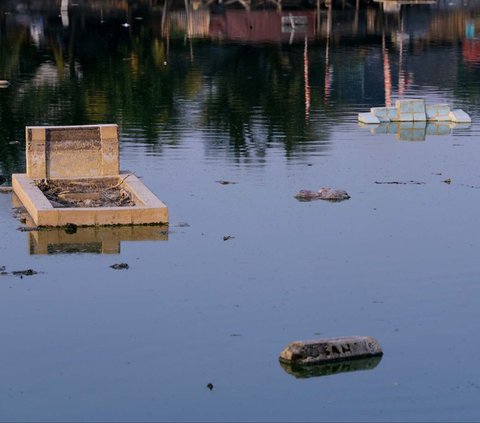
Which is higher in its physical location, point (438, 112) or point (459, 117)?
point (438, 112)

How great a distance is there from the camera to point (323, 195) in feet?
86.8

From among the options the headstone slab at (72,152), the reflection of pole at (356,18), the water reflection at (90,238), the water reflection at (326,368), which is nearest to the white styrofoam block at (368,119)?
the headstone slab at (72,152)

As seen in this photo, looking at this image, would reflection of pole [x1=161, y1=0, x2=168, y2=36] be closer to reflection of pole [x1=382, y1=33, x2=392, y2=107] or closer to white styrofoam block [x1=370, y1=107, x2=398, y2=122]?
reflection of pole [x1=382, y1=33, x2=392, y2=107]

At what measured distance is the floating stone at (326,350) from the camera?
661 inches

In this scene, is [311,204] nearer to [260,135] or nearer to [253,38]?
[260,135]

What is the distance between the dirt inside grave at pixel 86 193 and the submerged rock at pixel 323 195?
3258 mm

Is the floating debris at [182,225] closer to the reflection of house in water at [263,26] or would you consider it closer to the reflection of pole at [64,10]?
the reflection of house in water at [263,26]

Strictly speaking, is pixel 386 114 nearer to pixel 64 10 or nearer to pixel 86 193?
pixel 86 193

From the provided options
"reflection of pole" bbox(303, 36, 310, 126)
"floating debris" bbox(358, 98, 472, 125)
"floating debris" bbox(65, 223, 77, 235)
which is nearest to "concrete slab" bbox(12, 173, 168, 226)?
"floating debris" bbox(65, 223, 77, 235)

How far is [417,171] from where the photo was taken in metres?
29.4

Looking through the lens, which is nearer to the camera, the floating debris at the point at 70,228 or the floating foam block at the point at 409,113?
the floating debris at the point at 70,228

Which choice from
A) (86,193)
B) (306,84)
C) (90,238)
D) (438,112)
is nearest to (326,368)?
(90,238)

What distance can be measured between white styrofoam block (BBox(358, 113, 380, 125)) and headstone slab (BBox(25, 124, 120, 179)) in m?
10.2

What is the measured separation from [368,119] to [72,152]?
35.3 feet
